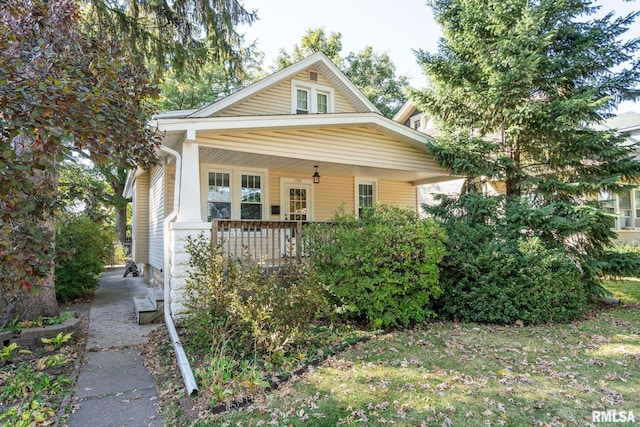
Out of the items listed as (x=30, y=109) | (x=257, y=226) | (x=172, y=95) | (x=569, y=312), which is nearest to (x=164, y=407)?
(x=30, y=109)

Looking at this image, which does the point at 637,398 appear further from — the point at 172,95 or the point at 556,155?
the point at 172,95

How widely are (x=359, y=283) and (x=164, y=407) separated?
10.5 feet

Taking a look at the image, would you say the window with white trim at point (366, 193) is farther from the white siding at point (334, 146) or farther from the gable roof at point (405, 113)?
the gable roof at point (405, 113)

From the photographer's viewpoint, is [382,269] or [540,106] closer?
[382,269]

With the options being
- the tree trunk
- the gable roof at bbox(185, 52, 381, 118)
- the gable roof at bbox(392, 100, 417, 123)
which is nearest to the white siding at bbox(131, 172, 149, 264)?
the gable roof at bbox(185, 52, 381, 118)

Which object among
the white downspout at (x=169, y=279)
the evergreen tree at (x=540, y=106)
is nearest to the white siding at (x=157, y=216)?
the white downspout at (x=169, y=279)

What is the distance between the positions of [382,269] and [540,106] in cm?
514

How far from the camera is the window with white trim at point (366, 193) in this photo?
1187cm

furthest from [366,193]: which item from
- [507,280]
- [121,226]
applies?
[121,226]

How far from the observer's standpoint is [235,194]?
959 centimetres

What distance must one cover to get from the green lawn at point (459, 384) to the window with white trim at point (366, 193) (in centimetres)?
670

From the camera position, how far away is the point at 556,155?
7.95 metres

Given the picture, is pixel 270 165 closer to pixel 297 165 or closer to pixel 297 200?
pixel 297 165

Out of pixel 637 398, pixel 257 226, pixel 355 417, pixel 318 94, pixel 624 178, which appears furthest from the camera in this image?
pixel 318 94
